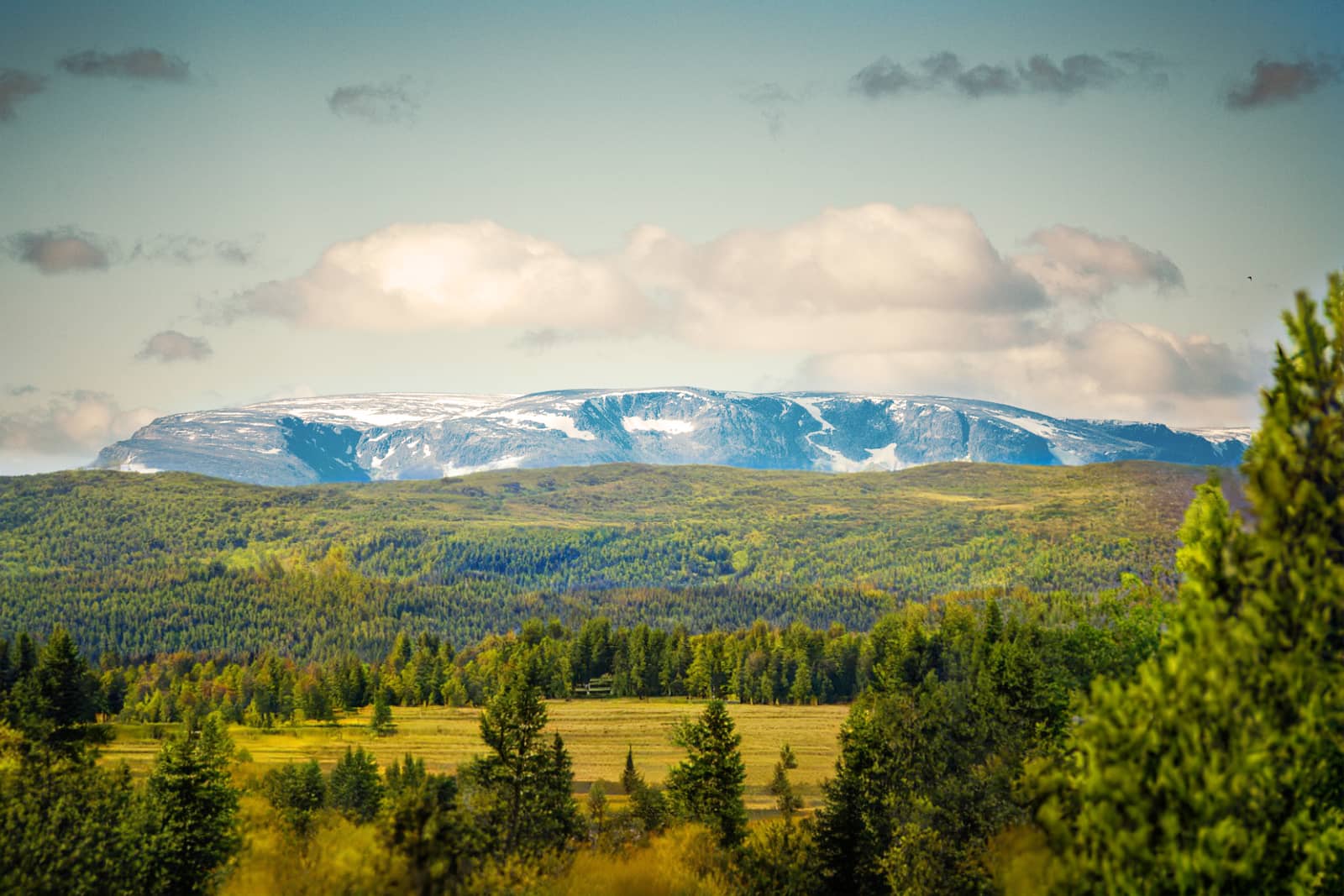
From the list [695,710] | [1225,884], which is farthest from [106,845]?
[695,710]

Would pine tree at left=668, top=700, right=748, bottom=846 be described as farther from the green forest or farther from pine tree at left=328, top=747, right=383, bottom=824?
pine tree at left=328, top=747, right=383, bottom=824

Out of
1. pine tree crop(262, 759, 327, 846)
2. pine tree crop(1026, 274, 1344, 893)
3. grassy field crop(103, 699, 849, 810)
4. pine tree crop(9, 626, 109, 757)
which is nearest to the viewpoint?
pine tree crop(1026, 274, 1344, 893)

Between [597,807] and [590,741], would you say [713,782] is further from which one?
[590,741]

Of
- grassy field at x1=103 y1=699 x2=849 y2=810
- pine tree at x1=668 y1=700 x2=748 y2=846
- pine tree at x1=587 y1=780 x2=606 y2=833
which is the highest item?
pine tree at x1=668 y1=700 x2=748 y2=846

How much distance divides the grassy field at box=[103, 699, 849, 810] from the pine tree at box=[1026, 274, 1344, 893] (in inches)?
3351

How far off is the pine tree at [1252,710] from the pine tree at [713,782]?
44552 millimetres

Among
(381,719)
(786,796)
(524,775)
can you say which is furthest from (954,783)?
(381,719)

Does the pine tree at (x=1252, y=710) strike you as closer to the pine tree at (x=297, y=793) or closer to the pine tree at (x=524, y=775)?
the pine tree at (x=524, y=775)

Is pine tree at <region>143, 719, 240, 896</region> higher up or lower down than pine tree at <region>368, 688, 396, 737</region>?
higher up

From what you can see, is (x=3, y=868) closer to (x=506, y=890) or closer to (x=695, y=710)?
(x=506, y=890)

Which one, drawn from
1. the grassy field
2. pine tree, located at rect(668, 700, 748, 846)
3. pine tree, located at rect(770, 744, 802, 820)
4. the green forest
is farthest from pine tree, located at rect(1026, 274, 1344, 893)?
the grassy field

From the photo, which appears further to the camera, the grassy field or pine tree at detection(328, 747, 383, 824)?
the grassy field

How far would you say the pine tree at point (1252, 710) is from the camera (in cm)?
2486

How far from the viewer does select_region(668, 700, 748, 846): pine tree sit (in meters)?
69.4
